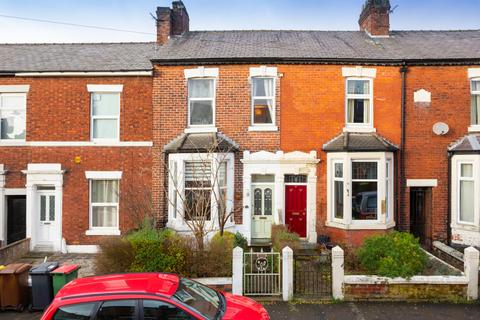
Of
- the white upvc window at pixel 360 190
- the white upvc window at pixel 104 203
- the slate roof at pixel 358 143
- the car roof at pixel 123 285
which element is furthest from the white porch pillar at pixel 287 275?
the white upvc window at pixel 104 203

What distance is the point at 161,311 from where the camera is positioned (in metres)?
4.98

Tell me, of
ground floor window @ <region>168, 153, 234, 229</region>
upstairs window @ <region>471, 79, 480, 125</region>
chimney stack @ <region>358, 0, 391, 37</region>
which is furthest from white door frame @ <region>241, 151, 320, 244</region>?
chimney stack @ <region>358, 0, 391, 37</region>

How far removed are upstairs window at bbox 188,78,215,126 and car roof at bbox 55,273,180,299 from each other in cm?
790

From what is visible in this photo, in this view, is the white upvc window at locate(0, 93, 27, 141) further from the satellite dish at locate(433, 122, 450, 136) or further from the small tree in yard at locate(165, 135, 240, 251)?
the satellite dish at locate(433, 122, 450, 136)

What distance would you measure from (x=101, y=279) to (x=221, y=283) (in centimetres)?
333

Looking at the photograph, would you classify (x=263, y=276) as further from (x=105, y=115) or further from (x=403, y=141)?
(x=105, y=115)

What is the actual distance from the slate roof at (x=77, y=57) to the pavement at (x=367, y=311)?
887 centimetres

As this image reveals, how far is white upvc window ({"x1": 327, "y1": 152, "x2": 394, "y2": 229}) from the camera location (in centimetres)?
1205

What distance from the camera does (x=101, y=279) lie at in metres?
5.67

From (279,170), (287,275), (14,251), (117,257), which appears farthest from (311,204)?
(14,251)

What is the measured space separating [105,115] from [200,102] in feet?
12.0

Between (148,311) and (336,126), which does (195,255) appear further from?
(336,126)

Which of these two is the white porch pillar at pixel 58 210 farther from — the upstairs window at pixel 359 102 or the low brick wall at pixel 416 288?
the upstairs window at pixel 359 102

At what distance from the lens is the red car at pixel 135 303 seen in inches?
Result: 193
